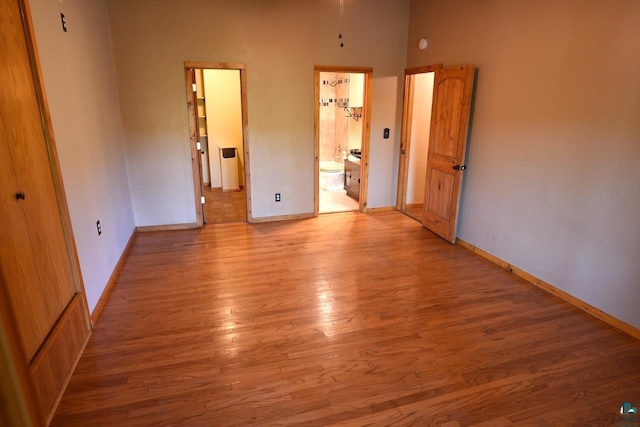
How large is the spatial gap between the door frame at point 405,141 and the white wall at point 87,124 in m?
3.84

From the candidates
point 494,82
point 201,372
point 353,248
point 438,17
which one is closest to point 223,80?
point 438,17

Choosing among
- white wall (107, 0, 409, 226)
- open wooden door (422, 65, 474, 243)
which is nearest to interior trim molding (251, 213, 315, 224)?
white wall (107, 0, 409, 226)

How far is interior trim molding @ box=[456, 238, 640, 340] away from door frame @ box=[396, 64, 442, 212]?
1.66 meters

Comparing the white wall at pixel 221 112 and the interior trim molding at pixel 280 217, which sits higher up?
the white wall at pixel 221 112

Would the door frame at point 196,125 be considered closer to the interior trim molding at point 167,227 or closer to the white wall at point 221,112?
the interior trim molding at point 167,227

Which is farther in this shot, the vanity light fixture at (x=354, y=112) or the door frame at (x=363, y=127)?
the vanity light fixture at (x=354, y=112)

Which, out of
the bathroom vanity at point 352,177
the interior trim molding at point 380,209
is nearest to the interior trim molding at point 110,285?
the interior trim molding at point 380,209

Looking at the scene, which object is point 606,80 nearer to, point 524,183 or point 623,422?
point 524,183

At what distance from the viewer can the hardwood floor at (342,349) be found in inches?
80.4

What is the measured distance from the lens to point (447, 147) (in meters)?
4.45

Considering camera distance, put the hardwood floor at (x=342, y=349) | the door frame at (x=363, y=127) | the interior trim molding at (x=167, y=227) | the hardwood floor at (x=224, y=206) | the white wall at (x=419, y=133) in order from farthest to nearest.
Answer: the white wall at (x=419, y=133)
the hardwood floor at (x=224, y=206)
the door frame at (x=363, y=127)
the interior trim molding at (x=167, y=227)
the hardwood floor at (x=342, y=349)

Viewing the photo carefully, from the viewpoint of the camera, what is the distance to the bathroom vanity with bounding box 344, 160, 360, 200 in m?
6.46

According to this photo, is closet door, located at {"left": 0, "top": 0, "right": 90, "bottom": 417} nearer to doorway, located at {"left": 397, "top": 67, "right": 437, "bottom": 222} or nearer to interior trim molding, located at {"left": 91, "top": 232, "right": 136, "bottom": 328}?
interior trim molding, located at {"left": 91, "top": 232, "right": 136, "bottom": 328}

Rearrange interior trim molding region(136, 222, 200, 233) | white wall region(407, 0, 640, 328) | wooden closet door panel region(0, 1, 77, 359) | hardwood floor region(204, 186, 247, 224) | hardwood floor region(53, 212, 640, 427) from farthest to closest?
1. hardwood floor region(204, 186, 247, 224)
2. interior trim molding region(136, 222, 200, 233)
3. white wall region(407, 0, 640, 328)
4. hardwood floor region(53, 212, 640, 427)
5. wooden closet door panel region(0, 1, 77, 359)
